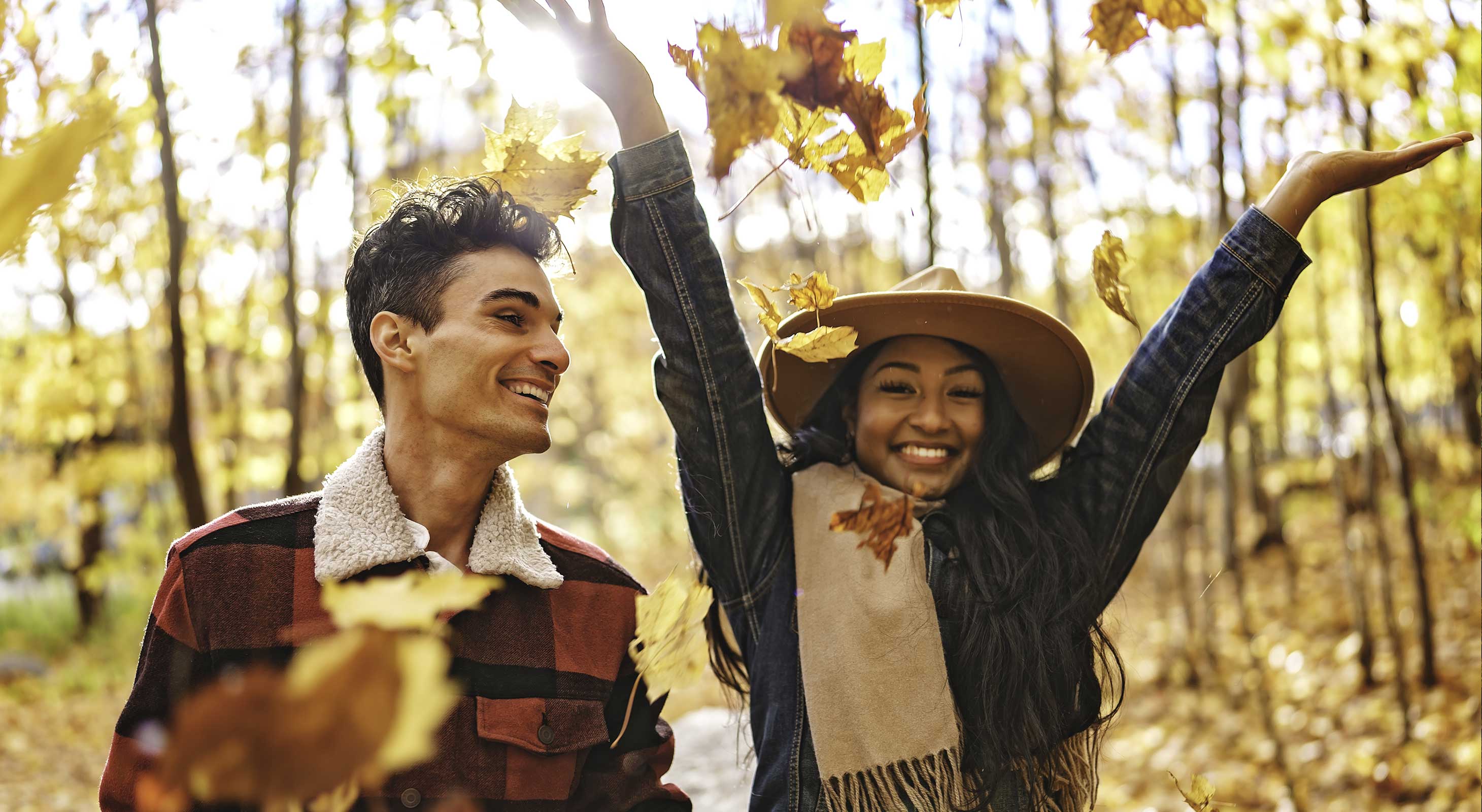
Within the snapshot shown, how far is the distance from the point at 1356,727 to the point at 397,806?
16.2ft

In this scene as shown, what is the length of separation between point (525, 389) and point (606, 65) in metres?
0.54

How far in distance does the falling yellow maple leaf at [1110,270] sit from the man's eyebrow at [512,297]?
86 cm

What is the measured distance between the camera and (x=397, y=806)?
55.9 inches

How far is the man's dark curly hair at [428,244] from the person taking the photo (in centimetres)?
164

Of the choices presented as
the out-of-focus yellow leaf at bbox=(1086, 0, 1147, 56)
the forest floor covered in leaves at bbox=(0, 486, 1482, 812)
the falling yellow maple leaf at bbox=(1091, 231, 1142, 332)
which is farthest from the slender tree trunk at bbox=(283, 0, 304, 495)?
the out-of-focus yellow leaf at bbox=(1086, 0, 1147, 56)

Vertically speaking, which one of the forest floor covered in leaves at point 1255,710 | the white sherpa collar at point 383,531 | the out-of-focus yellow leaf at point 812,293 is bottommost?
the forest floor covered in leaves at point 1255,710

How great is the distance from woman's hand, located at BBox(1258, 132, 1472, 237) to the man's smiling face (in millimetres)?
1160

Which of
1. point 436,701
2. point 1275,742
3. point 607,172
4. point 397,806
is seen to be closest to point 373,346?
point 607,172

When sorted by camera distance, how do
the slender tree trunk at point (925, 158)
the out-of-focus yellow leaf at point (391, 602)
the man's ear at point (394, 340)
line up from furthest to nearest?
the slender tree trunk at point (925, 158) < the man's ear at point (394, 340) < the out-of-focus yellow leaf at point (391, 602)

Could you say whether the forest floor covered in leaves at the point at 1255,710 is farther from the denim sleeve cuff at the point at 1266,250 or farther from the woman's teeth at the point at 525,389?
the woman's teeth at the point at 525,389

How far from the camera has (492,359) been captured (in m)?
1.55

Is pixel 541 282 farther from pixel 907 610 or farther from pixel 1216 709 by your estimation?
pixel 1216 709

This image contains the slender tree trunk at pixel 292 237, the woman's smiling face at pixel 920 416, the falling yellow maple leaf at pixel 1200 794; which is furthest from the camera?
the slender tree trunk at pixel 292 237

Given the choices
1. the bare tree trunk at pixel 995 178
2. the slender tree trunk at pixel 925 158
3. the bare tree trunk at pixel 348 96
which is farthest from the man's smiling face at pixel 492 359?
the bare tree trunk at pixel 995 178
